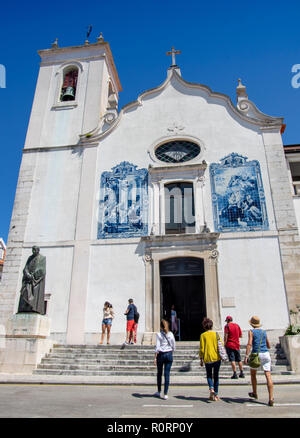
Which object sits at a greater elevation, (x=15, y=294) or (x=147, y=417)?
(x=15, y=294)

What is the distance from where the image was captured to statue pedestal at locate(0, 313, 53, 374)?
33.7 feet

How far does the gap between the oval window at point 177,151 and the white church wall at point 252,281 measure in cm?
438

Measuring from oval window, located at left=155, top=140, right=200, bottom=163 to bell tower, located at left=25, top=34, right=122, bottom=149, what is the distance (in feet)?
12.2

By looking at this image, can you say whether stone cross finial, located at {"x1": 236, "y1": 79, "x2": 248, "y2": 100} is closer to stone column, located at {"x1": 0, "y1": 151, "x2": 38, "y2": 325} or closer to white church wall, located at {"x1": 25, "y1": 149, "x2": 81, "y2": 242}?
white church wall, located at {"x1": 25, "y1": 149, "x2": 81, "y2": 242}

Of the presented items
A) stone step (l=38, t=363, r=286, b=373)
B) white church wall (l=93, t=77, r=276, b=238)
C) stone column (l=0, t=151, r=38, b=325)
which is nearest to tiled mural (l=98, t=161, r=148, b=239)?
white church wall (l=93, t=77, r=276, b=238)

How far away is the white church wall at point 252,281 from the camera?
493 inches

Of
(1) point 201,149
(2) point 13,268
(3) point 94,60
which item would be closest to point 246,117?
(1) point 201,149

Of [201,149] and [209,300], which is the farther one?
[201,149]

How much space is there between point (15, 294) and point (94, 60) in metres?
13.6

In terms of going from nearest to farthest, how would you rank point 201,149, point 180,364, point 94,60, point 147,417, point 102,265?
1. point 147,417
2. point 180,364
3. point 102,265
4. point 201,149
5. point 94,60

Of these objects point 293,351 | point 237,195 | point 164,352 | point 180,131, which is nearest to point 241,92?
point 180,131

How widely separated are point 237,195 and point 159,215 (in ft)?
11.0

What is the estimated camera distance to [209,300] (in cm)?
1300

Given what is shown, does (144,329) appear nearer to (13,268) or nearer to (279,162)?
(13,268)
